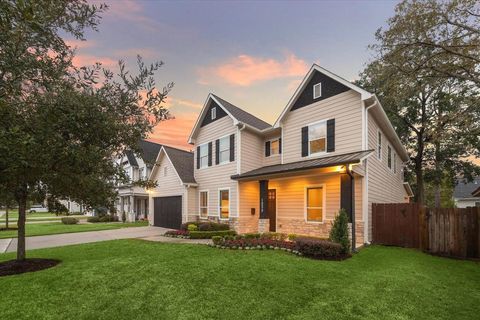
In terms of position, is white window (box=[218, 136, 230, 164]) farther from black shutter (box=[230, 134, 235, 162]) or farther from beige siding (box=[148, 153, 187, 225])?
beige siding (box=[148, 153, 187, 225])

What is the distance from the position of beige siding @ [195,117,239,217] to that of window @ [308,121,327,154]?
4.61 metres

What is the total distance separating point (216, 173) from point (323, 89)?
862cm

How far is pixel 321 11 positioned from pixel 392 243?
12.5 m

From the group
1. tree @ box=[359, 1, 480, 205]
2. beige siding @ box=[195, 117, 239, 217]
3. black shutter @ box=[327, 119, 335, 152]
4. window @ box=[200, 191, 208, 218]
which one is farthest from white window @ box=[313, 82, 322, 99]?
window @ box=[200, 191, 208, 218]

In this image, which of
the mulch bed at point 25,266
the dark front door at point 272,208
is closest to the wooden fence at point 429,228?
the dark front door at point 272,208

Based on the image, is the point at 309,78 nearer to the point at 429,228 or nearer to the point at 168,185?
the point at 429,228

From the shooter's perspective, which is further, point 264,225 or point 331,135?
point 264,225

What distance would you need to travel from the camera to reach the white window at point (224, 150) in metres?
17.0

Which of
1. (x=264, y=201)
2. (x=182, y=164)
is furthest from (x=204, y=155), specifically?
(x=264, y=201)

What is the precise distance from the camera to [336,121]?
41.6 feet

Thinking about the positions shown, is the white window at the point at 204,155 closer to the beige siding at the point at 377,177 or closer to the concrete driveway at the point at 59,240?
the concrete driveway at the point at 59,240

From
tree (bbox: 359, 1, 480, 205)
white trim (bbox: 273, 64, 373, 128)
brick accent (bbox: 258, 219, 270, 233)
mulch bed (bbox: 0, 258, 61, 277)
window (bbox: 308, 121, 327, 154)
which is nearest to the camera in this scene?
mulch bed (bbox: 0, 258, 61, 277)

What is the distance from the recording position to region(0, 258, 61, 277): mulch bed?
7.20 meters

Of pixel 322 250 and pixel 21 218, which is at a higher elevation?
→ pixel 21 218
